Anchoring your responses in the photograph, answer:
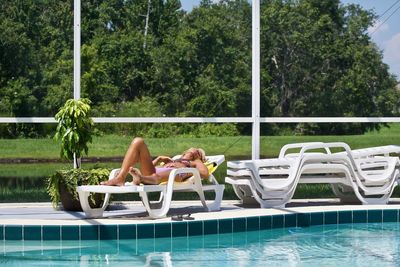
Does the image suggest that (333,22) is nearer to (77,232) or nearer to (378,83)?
(378,83)

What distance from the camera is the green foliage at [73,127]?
7074 mm

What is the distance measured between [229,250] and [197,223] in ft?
2.07

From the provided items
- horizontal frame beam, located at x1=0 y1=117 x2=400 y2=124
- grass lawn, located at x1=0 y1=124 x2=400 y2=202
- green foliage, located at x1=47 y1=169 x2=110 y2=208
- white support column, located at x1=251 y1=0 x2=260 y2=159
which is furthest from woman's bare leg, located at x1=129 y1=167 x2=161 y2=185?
grass lawn, located at x1=0 y1=124 x2=400 y2=202

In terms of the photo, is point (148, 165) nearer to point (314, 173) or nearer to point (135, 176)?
point (135, 176)

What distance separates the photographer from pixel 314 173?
7.75 metres

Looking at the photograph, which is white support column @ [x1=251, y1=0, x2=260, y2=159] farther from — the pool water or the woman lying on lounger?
the pool water

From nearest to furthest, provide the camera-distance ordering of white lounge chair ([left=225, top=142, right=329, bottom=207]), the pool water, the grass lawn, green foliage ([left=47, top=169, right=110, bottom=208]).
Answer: the pool water < green foliage ([left=47, top=169, right=110, bottom=208]) < white lounge chair ([left=225, top=142, right=329, bottom=207]) < the grass lawn

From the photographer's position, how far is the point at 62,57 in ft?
26.8

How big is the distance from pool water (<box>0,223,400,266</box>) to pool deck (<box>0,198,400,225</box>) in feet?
0.67

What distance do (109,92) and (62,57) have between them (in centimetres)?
61

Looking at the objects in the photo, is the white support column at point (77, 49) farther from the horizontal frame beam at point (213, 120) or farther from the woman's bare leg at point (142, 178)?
the woman's bare leg at point (142, 178)

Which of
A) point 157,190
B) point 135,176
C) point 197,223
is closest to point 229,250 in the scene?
point 197,223

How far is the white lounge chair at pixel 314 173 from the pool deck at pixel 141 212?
0.17 metres

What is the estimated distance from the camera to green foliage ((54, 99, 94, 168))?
7074 millimetres
